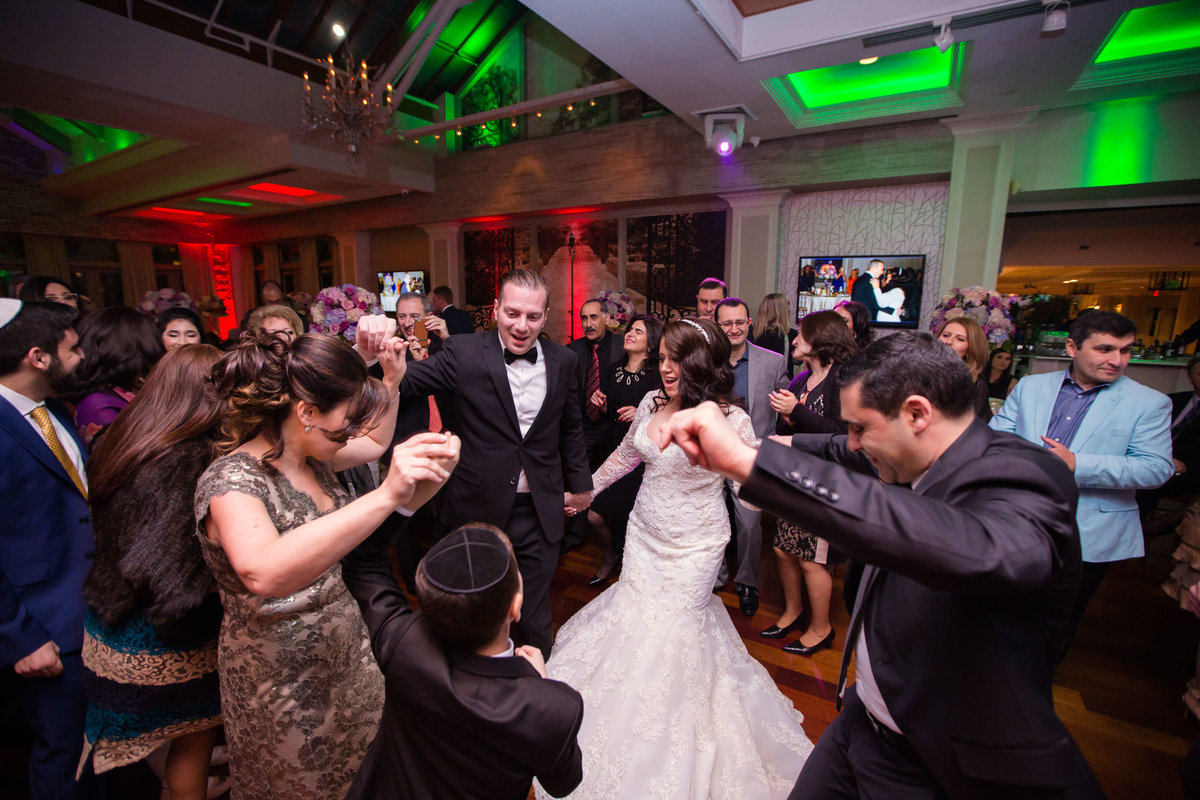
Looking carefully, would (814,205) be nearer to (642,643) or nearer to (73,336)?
(642,643)

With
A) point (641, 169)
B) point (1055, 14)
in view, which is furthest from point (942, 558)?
point (641, 169)

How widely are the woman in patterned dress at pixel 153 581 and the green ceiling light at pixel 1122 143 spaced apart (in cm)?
683

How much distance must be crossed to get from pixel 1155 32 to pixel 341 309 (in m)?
6.45

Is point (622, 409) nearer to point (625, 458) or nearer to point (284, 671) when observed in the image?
point (625, 458)

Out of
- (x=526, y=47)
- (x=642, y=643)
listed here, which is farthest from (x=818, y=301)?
(x=526, y=47)

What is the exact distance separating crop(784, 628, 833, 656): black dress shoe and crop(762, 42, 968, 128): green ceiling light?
422cm

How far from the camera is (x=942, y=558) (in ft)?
2.38

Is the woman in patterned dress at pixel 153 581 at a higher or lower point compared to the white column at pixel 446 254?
lower

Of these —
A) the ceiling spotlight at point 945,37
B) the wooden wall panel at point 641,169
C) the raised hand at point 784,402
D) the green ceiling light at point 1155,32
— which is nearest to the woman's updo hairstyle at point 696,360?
the raised hand at point 784,402

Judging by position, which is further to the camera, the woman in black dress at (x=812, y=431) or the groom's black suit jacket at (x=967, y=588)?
the woman in black dress at (x=812, y=431)

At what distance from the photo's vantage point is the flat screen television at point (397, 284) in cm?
924

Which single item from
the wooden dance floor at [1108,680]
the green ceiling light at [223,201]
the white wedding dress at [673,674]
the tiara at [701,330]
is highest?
the green ceiling light at [223,201]

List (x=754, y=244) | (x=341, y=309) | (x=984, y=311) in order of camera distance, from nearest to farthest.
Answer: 1. (x=341, y=309)
2. (x=984, y=311)
3. (x=754, y=244)

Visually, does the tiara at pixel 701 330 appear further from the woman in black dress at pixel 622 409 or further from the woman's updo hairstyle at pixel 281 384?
the woman's updo hairstyle at pixel 281 384
